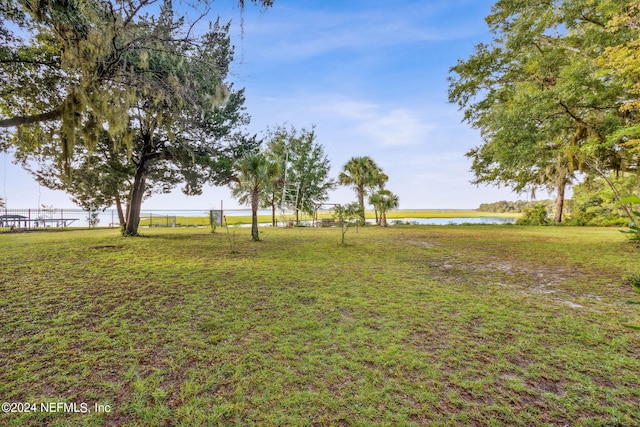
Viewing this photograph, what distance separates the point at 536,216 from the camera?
16422mm

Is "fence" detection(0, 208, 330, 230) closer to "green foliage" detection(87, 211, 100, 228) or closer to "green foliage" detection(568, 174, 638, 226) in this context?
"green foliage" detection(87, 211, 100, 228)

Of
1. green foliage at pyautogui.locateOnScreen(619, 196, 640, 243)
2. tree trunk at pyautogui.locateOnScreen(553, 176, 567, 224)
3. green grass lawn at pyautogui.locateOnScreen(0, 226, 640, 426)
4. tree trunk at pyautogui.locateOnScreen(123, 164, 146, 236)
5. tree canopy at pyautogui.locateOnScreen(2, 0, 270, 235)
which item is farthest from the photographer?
tree trunk at pyautogui.locateOnScreen(553, 176, 567, 224)

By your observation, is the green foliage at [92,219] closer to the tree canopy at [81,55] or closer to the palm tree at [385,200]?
the tree canopy at [81,55]

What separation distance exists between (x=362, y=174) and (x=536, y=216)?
11354 millimetres

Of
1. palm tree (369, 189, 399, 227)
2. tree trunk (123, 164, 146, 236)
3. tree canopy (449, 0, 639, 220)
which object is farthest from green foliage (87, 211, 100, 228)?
tree canopy (449, 0, 639, 220)

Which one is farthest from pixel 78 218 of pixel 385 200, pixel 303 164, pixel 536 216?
pixel 536 216

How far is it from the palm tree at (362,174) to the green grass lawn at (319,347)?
14268 mm

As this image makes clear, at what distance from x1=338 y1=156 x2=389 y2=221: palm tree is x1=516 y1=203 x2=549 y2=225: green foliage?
926cm

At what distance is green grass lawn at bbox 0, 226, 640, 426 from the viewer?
1588 millimetres

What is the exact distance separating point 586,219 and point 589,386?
19.3m

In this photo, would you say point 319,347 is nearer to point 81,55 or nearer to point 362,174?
point 81,55

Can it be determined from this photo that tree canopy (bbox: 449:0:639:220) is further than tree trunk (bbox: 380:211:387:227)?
No

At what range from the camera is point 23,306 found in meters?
3.06

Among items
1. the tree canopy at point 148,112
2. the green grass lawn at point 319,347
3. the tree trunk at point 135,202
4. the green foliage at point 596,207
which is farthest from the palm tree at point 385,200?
the tree trunk at point 135,202
